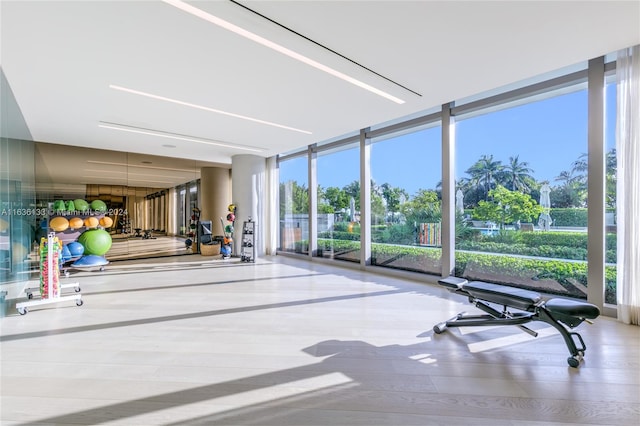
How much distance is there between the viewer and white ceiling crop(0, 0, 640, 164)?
8.38 ft

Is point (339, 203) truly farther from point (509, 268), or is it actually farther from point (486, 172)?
point (509, 268)

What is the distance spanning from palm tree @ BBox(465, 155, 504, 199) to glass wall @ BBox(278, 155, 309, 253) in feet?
14.6

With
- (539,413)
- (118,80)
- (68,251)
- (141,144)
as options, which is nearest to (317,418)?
(539,413)

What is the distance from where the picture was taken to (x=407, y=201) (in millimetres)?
5941

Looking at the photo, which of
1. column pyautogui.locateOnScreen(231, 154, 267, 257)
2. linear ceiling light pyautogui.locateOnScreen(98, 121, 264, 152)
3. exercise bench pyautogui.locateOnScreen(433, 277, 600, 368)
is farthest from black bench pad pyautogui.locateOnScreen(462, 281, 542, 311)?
column pyautogui.locateOnScreen(231, 154, 267, 257)

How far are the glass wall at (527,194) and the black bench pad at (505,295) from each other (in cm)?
172

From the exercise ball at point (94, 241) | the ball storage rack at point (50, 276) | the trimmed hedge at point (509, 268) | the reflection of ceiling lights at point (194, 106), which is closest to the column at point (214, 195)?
the exercise ball at point (94, 241)

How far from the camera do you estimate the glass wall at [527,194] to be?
393cm

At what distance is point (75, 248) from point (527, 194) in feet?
29.5

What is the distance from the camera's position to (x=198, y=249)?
9.60m

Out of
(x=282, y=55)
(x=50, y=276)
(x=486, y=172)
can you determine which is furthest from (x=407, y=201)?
(x=50, y=276)

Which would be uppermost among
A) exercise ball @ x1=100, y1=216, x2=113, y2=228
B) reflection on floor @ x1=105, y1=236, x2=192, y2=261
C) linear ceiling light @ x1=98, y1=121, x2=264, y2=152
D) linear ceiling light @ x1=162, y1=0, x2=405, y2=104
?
linear ceiling light @ x1=162, y1=0, x2=405, y2=104

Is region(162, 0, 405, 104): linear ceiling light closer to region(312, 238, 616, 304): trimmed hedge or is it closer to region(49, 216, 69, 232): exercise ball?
region(312, 238, 616, 304): trimmed hedge

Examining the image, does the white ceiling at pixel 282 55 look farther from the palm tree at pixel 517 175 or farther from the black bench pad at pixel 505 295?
the black bench pad at pixel 505 295
